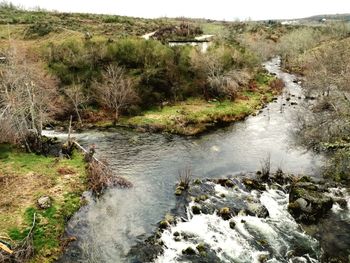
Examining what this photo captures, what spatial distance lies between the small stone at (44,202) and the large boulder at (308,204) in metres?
18.8

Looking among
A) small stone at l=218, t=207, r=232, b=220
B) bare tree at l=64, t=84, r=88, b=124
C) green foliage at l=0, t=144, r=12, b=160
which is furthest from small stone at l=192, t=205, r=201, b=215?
Result: bare tree at l=64, t=84, r=88, b=124

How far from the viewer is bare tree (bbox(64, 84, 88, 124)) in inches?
1874

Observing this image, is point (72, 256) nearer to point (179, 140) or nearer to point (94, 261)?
point (94, 261)

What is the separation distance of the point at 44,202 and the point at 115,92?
926 inches

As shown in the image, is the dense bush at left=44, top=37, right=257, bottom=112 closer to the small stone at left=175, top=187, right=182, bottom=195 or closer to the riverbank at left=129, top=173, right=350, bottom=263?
the small stone at left=175, top=187, right=182, bottom=195

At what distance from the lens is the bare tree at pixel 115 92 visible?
48.8m

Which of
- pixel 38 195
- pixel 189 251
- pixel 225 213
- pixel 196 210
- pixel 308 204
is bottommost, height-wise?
pixel 189 251

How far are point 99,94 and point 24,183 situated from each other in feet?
76.6

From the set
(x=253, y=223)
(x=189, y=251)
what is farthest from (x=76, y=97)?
(x=189, y=251)

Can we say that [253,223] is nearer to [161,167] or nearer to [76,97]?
[161,167]

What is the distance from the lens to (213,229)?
2659cm

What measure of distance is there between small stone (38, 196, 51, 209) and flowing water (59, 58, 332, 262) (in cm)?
235

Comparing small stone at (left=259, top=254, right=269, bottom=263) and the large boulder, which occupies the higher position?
the large boulder

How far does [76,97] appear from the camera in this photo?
154 feet
